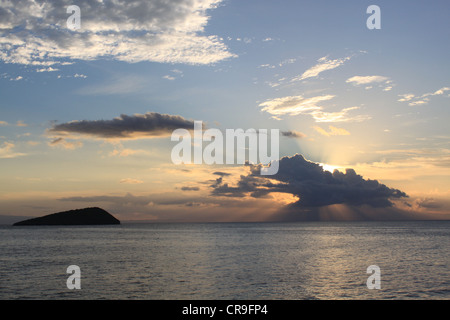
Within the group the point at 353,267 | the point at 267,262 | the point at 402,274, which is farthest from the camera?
the point at 267,262

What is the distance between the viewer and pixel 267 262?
209 ft

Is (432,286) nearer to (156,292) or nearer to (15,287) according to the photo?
(156,292)
